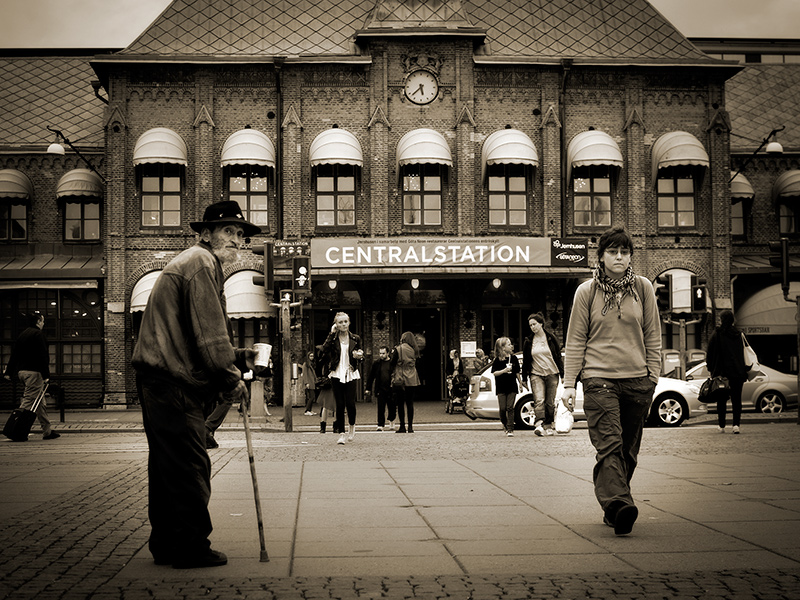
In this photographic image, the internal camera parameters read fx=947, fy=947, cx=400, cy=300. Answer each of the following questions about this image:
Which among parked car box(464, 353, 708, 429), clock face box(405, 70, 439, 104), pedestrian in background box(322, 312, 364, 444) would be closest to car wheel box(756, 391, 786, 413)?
parked car box(464, 353, 708, 429)

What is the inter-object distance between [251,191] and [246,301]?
3721 mm

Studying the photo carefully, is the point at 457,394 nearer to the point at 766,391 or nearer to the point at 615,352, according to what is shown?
the point at 766,391

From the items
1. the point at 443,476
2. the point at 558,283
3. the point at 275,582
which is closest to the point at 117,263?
the point at 558,283

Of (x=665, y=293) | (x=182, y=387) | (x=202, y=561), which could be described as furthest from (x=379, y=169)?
(x=202, y=561)

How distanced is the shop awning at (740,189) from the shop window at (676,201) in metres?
2.07

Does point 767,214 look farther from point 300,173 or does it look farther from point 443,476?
point 443,476

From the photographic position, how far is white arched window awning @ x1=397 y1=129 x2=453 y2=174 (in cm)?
2850

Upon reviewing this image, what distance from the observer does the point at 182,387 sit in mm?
5340

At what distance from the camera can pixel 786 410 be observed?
2261 cm

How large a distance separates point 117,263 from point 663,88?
Answer: 1825cm

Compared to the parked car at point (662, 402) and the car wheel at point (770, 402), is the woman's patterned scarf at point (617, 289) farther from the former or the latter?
the car wheel at point (770, 402)

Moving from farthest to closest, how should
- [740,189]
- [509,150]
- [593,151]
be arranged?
1. [740,189]
2. [593,151]
3. [509,150]

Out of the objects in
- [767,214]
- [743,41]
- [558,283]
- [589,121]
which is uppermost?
[743,41]

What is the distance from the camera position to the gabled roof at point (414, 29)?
29891 mm
